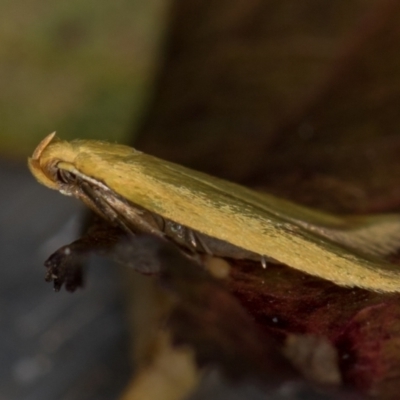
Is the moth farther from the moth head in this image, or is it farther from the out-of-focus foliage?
the out-of-focus foliage

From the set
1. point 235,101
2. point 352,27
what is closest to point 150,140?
point 235,101

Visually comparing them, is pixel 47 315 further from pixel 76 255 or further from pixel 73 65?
pixel 76 255

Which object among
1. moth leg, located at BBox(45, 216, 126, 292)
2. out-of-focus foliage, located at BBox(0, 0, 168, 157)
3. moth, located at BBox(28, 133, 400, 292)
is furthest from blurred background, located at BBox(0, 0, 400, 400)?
moth leg, located at BBox(45, 216, 126, 292)

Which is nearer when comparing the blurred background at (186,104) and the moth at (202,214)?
the moth at (202,214)

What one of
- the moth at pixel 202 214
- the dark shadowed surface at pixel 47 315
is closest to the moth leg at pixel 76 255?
the moth at pixel 202 214

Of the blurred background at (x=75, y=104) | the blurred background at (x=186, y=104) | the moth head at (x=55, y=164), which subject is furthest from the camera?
the blurred background at (x=75, y=104)

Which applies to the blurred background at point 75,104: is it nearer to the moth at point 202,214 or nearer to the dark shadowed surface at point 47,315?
the dark shadowed surface at point 47,315

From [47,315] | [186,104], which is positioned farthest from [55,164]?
[47,315]
